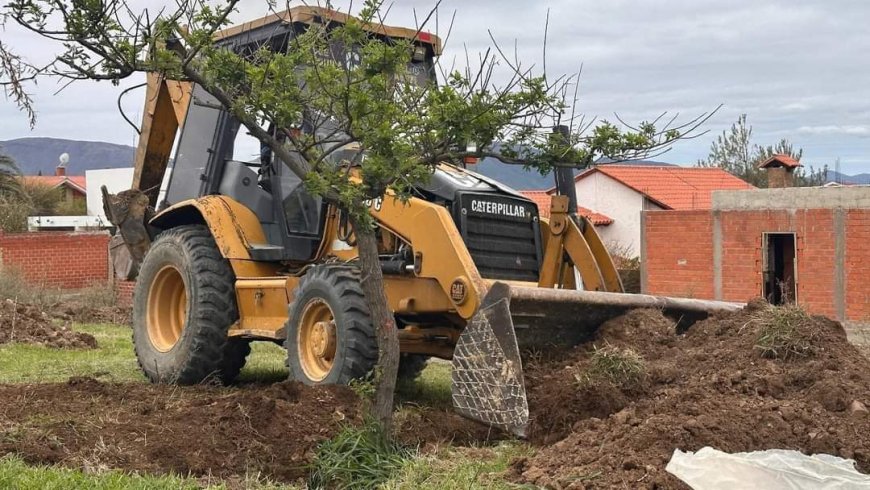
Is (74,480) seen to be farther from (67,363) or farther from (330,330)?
(67,363)

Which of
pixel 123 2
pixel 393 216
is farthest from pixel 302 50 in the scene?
pixel 393 216

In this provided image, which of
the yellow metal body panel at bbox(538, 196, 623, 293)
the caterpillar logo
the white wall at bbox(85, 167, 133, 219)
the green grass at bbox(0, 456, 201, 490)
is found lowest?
the green grass at bbox(0, 456, 201, 490)

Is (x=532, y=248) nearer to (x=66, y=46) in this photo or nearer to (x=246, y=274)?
(x=246, y=274)

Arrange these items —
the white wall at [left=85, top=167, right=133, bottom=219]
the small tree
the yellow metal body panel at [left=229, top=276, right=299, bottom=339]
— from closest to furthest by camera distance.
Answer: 1. the yellow metal body panel at [left=229, top=276, right=299, bottom=339]
2. the small tree
3. the white wall at [left=85, top=167, right=133, bottom=219]

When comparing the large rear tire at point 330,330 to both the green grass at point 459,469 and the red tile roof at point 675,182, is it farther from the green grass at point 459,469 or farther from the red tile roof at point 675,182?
the red tile roof at point 675,182

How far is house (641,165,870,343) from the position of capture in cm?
1783

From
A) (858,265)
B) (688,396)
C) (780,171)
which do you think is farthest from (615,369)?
(780,171)

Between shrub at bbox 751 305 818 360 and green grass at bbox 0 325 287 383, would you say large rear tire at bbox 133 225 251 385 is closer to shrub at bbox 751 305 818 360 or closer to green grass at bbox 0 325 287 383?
green grass at bbox 0 325 287 383

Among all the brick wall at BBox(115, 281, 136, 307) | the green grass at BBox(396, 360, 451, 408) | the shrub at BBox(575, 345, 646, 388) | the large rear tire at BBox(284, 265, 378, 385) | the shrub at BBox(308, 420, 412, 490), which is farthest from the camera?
the brick wall at BBox(115, 281, 136, 307)

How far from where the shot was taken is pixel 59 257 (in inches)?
1030

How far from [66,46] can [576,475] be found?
3.43m

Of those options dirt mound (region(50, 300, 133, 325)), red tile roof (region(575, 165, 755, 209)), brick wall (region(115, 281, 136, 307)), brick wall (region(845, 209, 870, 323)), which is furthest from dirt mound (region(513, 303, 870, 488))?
red tile roof (region(575, 165, 755, 209))

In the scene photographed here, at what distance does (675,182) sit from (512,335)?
35.6m

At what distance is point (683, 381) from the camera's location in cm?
650
